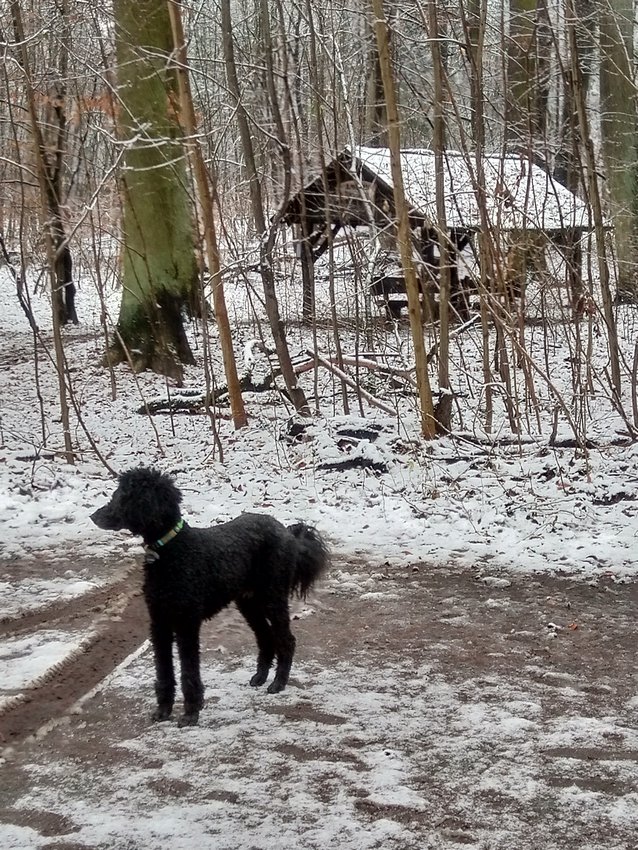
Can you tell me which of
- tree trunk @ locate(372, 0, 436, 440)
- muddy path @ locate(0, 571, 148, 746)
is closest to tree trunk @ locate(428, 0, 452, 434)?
tree trunk @ locate(372, 0, 436, 440)

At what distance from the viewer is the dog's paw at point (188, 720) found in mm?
4270

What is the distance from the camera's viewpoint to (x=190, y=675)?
4.30 meters

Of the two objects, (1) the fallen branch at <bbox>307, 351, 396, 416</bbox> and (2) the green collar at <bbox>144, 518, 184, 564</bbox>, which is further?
(1) the fallen branch at <bbox>307, 351, 396, 416</bbox>

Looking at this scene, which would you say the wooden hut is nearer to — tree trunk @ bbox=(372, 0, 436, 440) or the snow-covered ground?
tree trunk @ bbox=(372, 0, 436, 440)

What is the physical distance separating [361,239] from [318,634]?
363 inches

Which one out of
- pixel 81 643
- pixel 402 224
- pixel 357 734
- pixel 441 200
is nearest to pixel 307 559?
pixel 357 734

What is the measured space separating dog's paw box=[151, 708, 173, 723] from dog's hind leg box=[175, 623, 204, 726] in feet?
0.27

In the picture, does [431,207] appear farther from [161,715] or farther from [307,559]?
[161,715]

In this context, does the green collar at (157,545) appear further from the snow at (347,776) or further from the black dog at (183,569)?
the snow at (347,776)

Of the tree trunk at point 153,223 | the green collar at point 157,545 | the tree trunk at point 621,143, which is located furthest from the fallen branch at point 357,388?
the tree trunk at point 621,143

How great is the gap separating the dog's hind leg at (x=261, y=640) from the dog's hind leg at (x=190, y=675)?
18.4 inches

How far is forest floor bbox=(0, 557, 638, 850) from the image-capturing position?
10.9 feet

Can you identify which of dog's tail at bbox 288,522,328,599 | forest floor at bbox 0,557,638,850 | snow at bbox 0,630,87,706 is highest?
dog's tail at bbox 288,522,328,599

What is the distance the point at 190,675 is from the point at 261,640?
602 millimetres
